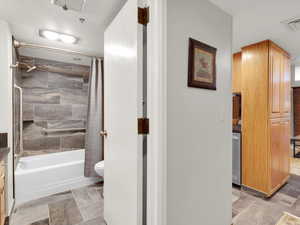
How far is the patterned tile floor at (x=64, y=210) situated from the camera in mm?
1725

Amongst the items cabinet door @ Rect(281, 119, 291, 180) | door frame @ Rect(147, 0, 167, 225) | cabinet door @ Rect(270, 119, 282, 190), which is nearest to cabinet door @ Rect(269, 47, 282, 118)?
cabinet door @ Rect(270, 119, 282, 190)

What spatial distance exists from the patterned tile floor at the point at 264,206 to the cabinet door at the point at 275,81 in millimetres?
1170

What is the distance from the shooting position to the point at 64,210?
1.91 metres

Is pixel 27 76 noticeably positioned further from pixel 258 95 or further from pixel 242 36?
pixel 258 95

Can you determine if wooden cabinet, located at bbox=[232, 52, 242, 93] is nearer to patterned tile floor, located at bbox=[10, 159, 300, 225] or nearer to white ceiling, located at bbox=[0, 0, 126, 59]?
patterned tile floor, located at bbox=[10, 159, 300, 225]

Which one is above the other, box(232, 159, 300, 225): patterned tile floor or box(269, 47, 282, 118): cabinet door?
box(269, 47, 282, 118): cabinet door

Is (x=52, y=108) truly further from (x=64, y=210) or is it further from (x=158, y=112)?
(x=158, y=112)

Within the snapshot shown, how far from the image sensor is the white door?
1.12 m

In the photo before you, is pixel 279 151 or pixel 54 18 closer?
pixel 54 18

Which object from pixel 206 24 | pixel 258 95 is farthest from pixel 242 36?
pixel 206 24

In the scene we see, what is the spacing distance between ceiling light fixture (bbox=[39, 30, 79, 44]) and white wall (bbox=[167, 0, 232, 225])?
1634 millimetres

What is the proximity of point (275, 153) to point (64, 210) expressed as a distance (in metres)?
2.99

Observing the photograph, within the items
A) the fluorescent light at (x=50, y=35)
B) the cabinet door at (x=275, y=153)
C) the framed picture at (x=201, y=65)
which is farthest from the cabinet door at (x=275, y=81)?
the fluorescent light at (x=50, y=35)

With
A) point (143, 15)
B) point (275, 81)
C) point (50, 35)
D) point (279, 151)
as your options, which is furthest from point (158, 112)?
point (279, 151)
